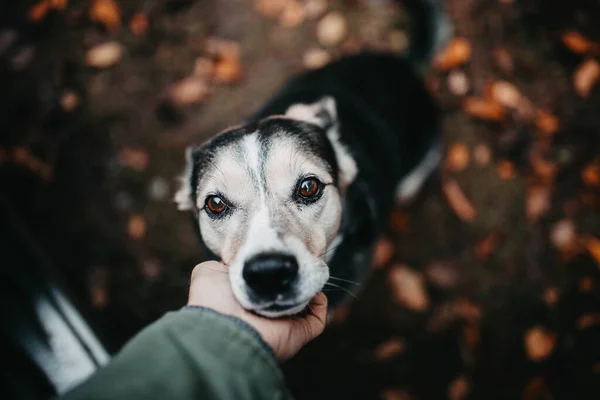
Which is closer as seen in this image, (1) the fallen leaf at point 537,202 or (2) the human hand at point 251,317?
(2) the human hand at point 251,317

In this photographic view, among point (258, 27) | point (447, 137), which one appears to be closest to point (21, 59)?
point (258, 27)

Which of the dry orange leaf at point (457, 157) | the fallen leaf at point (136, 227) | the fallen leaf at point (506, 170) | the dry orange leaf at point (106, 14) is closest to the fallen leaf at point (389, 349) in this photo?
the dry orange leaf at point (457, 157)

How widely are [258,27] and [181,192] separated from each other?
2591mm

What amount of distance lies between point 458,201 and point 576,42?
2.11 metres

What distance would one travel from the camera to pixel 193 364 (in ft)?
4.40

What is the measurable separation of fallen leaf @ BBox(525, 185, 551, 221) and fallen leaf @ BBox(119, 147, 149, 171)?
3786mm

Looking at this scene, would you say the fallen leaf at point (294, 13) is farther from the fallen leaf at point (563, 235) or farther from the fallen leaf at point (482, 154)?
the fallen leaf at point (563, 235)

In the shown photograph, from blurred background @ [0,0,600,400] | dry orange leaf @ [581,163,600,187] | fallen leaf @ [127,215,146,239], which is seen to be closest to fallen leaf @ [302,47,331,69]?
blurred background @ [0,0,600,400]

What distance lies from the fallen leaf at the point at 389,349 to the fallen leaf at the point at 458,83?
2.57 metres

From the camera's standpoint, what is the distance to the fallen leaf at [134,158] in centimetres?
395

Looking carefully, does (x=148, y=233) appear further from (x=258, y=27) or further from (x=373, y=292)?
(x=258, y=27)

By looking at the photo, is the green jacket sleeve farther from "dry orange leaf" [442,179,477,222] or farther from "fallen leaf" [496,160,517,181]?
"fallen leaf" [496,160,517,181]

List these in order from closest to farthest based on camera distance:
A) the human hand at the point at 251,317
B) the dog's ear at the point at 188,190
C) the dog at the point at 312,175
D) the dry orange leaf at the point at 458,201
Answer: the human hand at the point at 251,317 → the dog at the point at 312,175 → the dog's ear at the point at 188,190 → the dry orange leaf at the point at 458,201

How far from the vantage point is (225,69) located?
4191 millimetres
